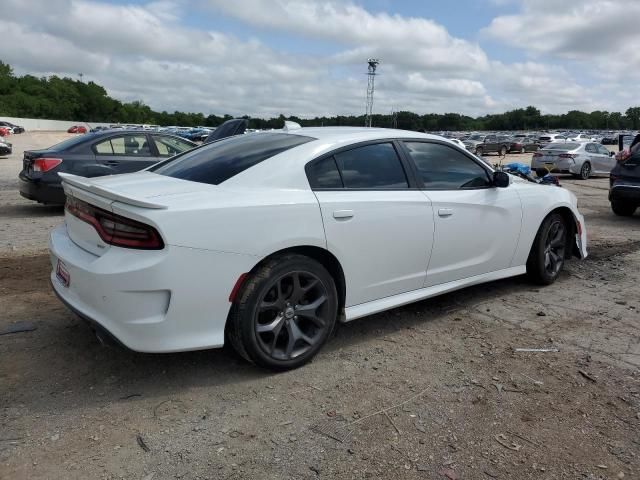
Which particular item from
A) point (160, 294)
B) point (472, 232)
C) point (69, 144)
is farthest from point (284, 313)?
point (69, 144)

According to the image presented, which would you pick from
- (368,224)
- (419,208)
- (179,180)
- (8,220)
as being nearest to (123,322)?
(179,180)

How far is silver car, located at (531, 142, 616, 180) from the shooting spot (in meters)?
19.1

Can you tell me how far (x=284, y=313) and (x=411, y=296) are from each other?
113cm

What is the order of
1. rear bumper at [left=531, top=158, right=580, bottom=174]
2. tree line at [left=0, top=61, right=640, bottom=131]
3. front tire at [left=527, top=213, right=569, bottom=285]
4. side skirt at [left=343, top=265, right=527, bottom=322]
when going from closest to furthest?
side skirt at [left=343, top=265, right=527, bottom=322], front tire at [left=527, top=213, right=569, bottom=285], rear bumper at [left=531, top=158, right=580, bottom=174], tree line at [left=0, top=61, right=640, bottom=131]

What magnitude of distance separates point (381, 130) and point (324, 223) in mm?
1204

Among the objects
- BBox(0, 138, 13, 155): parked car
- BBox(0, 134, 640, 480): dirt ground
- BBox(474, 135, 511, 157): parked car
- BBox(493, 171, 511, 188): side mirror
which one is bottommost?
BBox(0, 134, 640, 480): dirt ground

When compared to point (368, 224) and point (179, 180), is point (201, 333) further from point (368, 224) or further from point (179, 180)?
point (368, 224)

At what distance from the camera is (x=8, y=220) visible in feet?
28.1

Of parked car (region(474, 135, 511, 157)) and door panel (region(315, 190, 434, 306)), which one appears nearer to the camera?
door panel (region(315, 190, 434, 306))

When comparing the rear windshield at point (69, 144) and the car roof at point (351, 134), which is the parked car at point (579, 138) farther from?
the car roof at point (351, 134)

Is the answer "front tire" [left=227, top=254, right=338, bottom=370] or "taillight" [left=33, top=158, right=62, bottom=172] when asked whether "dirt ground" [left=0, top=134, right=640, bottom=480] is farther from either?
"taillight" [left=33, top=158, right=62, bottom=172]

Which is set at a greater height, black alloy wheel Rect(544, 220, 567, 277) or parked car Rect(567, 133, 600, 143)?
parked car Rect(567, 133, 600, 143)

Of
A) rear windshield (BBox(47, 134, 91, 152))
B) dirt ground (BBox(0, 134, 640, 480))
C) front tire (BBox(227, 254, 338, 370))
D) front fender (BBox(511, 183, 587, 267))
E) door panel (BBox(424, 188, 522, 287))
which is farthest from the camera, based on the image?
rear windshield (BBox(47, 134, 91, 152))

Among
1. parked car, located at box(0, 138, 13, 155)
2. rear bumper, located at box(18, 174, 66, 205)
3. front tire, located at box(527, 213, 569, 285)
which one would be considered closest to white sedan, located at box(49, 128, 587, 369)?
front tire, located at box(527, 213, 569, 285)
